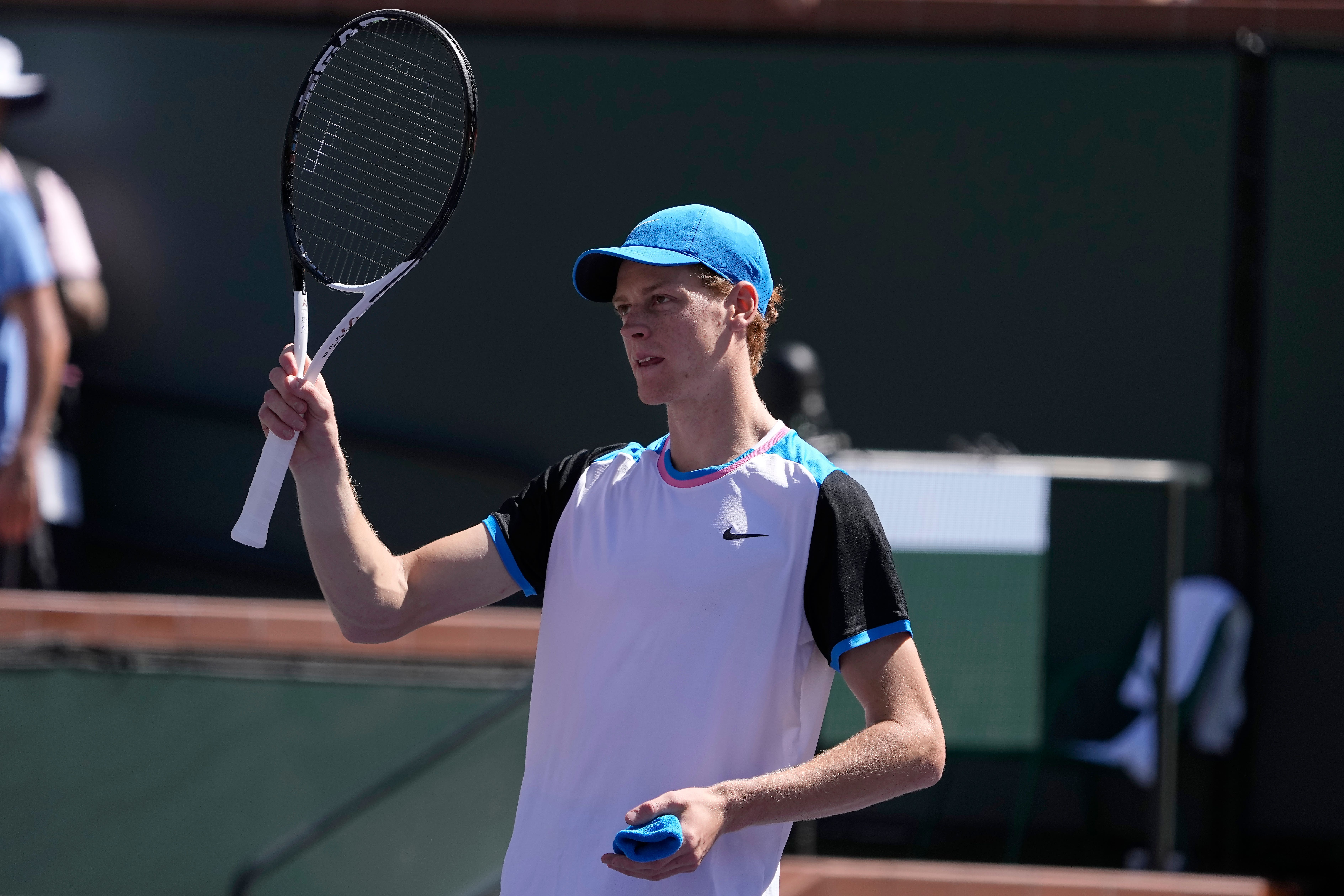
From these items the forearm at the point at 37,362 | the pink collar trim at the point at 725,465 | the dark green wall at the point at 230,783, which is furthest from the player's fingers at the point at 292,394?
the forearm at the point at 37,362

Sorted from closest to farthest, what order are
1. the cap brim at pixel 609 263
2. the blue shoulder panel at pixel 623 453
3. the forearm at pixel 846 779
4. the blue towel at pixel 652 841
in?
the blue towel at pixel 652 841 → the forearm at pixel 846 779 → the cap brim at pixel 609 263 → the blue shoulder panel at pixel 623 453

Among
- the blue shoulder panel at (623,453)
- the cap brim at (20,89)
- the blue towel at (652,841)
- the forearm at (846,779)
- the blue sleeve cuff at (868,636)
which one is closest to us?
the blue towel at (652,841)

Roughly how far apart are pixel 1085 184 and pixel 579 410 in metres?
2.59

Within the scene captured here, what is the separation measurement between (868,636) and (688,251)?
660 mm

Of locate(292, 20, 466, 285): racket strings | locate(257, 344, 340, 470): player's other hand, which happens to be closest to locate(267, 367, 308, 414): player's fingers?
locate(257, 344, 340, 470): player's other hand

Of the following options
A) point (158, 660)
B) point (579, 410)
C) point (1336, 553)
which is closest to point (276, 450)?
point (158, 660)

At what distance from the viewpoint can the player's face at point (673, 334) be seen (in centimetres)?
234

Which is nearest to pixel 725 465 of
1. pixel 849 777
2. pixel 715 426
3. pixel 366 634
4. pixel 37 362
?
pixel 715 426

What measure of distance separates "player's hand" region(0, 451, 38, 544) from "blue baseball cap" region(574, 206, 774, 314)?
326 centimetres

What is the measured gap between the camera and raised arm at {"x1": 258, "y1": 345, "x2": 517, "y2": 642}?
2348mm

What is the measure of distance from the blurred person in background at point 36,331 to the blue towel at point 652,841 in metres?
Result: 3.72

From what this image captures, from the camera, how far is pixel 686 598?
2.27 metres

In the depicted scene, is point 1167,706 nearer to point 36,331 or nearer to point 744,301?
point 744,301

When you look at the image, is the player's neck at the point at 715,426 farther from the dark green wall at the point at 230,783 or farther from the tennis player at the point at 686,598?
the dark green wall at the point at 230,783
